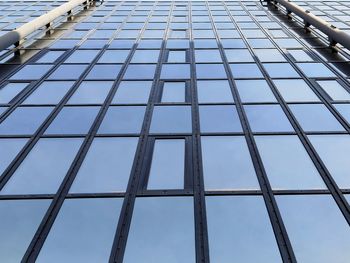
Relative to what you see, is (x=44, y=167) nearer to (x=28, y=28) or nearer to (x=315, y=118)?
(x=315, y=118)

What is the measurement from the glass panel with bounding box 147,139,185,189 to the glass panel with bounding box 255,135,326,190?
7.54ft

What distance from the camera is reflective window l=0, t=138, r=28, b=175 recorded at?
11359 millimetres

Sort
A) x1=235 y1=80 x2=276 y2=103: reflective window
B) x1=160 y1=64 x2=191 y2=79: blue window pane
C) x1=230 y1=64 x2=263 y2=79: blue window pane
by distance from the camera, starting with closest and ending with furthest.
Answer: x1=235 y1=80 x2=276 y2=103: reflective window, x1=230 y1=64 x2=263 y2=79: blue window pane, x1=160 y1=64 x2=191 y2=79: blue window pane

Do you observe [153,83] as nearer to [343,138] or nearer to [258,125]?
[258,125]

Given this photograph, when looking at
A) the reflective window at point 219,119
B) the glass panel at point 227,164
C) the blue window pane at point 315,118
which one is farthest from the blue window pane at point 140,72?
the blue window pane at point 315,118

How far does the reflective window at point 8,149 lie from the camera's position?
11359 mm

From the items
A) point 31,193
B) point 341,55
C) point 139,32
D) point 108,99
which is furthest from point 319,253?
point 139,32

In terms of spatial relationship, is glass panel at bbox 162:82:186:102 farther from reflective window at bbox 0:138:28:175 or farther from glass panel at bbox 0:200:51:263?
glass panel at bbox 0:200:51:263

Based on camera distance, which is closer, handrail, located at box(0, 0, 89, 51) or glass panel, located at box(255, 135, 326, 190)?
glass panel, located at box(255, 135, 326, 190)

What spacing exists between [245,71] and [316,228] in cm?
1070

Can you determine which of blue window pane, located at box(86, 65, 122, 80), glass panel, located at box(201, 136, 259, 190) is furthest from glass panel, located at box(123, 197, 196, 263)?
blue window pane, located at box(86, 65, 122, 80)

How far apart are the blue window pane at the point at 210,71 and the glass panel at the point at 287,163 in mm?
5897

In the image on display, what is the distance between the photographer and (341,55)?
20547 mm

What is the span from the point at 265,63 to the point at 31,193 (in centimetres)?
1307
